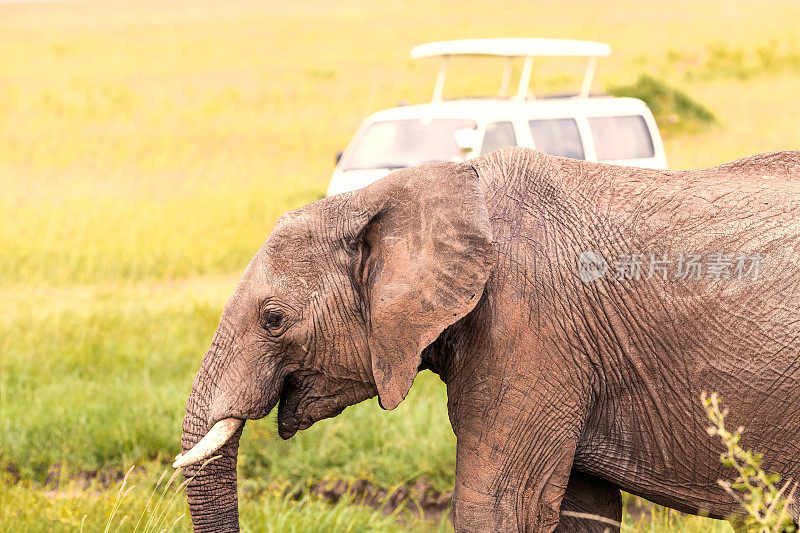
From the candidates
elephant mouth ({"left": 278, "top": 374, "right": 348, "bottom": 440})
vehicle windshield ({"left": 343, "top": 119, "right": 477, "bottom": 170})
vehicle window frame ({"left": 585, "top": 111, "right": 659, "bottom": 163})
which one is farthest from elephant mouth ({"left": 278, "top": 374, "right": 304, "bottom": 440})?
vehicle window frame ({"left": 585, "top": 111, "right": 659, "bottom": 163})

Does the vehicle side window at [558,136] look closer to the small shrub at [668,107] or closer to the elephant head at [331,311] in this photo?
the elephant head at [331,311]

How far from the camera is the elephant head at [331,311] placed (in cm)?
331

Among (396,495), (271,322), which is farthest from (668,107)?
(271,322)

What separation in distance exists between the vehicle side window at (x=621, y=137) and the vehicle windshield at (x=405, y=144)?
1.69 meters

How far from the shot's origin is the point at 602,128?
11.8 m

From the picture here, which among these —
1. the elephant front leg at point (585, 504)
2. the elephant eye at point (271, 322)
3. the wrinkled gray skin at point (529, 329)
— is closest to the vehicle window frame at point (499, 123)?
the elephant front leg at point (585, 504)

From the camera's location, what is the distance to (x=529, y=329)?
335 cm

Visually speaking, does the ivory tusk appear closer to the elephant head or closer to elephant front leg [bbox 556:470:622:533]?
the elephant head

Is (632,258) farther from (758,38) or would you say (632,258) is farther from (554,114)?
(758,38)

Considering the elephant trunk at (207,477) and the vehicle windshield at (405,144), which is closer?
the elephant trunk at (207,477)

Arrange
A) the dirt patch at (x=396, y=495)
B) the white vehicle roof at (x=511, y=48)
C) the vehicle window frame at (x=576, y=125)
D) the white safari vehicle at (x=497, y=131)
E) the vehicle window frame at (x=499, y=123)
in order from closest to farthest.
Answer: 1. the dirt patch at (x=396, y=495)
2. the vehicle window frame at (x=499, y=123)
3. the white safari vehicle at (x=497, y=131)
4. the vehicle window frame at (x=576, y=125)
5. the white vehicle roof at (x=511, y=48)

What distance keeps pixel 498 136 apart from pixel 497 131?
0.06 meters

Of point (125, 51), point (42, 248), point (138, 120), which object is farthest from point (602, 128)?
point (125, 51)

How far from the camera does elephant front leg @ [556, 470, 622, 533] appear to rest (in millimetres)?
3863
